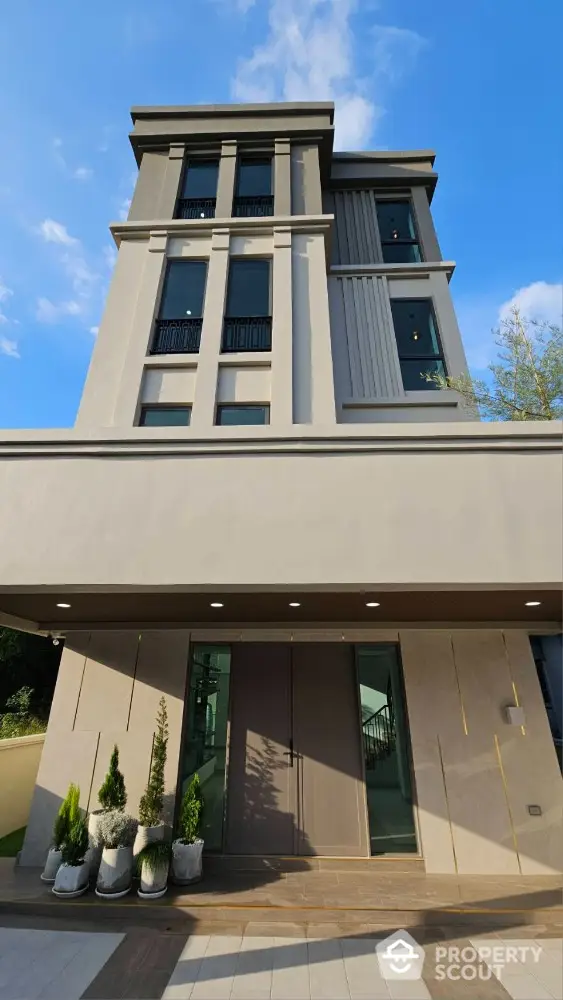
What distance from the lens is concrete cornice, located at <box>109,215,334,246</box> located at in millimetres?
10359

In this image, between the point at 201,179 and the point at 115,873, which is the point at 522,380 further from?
the point at 115,873

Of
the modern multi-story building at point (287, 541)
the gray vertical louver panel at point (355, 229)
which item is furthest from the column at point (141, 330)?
the gray vertical louver panel at point (355, 229)

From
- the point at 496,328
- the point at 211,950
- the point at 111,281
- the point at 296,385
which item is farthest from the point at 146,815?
the point at 496,328

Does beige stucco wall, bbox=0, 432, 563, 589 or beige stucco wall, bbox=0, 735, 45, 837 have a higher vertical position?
beige stucco wall, bbox=0, 432, 563, 589

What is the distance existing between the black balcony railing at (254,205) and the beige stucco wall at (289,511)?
8.47 metres

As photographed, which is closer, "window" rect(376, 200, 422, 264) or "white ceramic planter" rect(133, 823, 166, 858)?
"white ceramic planter" rect(133, 823, 166, 858)

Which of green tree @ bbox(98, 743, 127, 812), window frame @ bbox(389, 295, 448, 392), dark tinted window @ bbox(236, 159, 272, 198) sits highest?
dark tinted window @ bbox(236, 159, 272, 198)

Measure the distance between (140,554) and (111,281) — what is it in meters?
7.62

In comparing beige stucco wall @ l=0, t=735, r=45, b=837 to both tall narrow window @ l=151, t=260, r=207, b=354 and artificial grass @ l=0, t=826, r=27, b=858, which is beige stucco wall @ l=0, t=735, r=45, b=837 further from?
tall narrow window @ l=151, t=260, r=207, b=354

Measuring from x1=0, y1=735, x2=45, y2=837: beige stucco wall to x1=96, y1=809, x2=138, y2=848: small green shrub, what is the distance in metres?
3.73

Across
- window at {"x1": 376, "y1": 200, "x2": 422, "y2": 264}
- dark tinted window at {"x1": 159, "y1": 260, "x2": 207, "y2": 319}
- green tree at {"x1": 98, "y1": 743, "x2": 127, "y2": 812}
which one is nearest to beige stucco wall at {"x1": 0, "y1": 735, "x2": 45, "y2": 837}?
green tree at {"x1": 98, "y1": 743, "x2": 127, "y2": 812}

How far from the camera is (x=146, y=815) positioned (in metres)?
5.94

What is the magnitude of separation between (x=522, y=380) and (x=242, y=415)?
6.03 m

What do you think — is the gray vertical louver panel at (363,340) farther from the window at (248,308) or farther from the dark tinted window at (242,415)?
the dark tinted window at (242,415)
